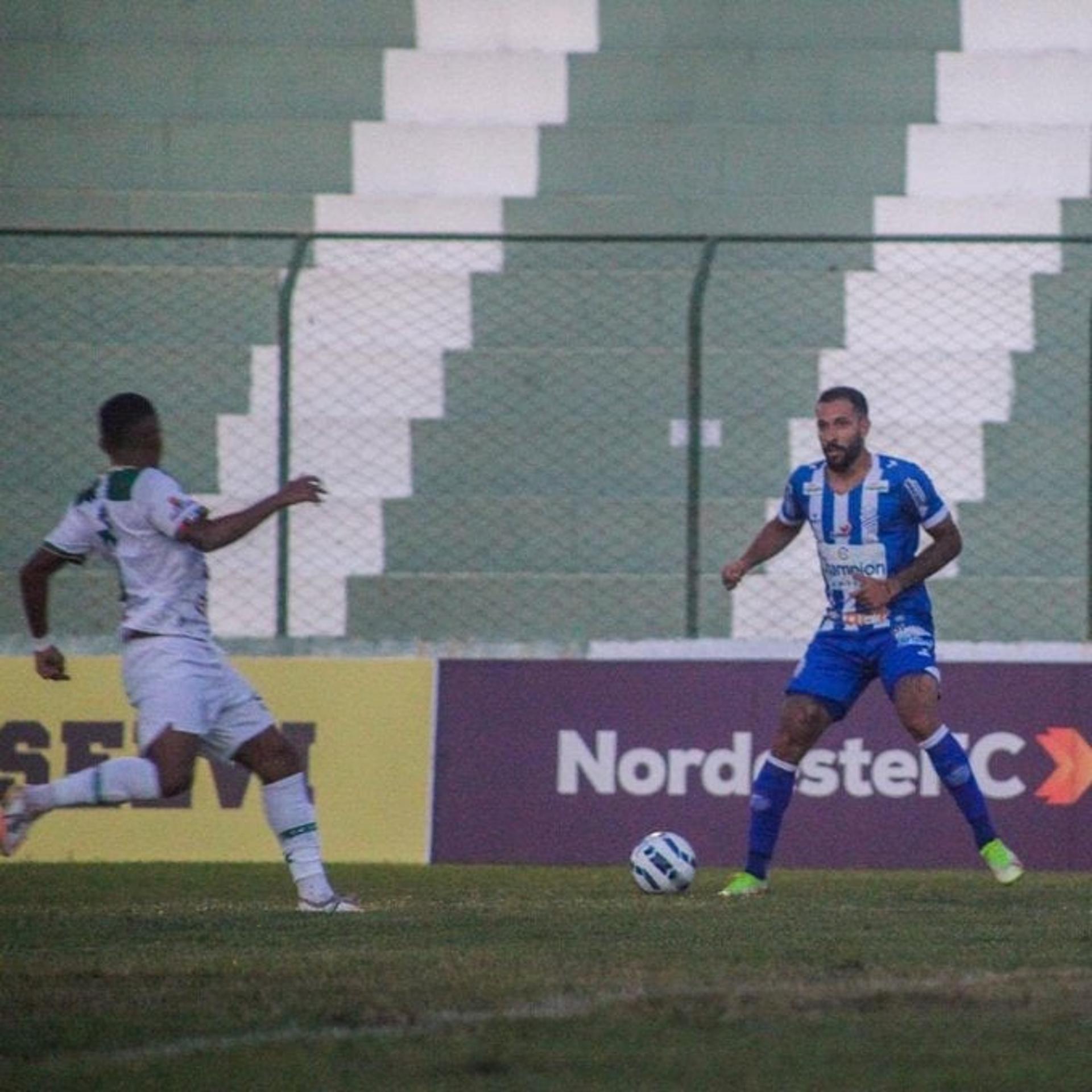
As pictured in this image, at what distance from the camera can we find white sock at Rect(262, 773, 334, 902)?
8625mm

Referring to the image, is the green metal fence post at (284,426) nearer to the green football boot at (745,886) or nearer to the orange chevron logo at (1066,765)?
the green football boot at (745,886)

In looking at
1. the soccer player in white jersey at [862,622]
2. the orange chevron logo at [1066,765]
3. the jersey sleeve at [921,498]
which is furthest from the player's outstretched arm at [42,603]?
the orange chevron logo at [1066,765]

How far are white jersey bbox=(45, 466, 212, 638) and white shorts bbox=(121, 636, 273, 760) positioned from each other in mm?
71

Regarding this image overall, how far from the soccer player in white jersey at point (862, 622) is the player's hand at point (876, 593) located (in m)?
0.04

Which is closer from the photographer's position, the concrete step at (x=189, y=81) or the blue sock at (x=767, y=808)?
the blue sock at (x=767, y=808)

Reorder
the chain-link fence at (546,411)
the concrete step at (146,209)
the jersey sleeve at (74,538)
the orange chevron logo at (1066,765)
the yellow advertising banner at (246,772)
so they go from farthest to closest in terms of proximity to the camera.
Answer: the concrete step at (146,209) < the chain-link fence at (546,411) < the yellow advertising banner at (246,772) < the orange chevron logo at (1066,765) < the jersey sleeve at (74,538)

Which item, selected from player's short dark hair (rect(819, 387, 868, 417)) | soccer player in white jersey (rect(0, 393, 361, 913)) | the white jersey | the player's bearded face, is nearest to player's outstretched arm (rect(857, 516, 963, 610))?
the player's bearded face

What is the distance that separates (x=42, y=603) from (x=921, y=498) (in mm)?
3417

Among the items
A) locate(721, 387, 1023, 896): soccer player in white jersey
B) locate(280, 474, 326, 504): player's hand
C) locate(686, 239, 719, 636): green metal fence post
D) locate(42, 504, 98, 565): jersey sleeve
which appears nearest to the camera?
locate(280, 474, 326, 504): player's hand

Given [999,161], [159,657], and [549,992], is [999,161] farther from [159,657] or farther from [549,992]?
[549,992]

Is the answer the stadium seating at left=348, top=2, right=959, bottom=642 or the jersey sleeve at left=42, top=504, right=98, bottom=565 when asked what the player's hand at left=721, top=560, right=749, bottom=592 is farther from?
the stadium seating at left=348, top=2, right=959, bottom=642

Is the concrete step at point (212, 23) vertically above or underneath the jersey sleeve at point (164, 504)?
above

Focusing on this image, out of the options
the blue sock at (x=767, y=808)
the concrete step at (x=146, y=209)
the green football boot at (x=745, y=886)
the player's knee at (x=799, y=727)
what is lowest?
the green football boot at (x=745, y=886)

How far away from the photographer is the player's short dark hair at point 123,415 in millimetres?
8359
